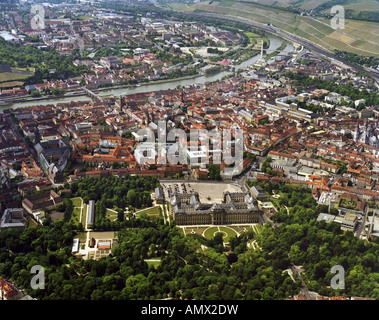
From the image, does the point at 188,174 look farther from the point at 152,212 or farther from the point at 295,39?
the point at 295,39

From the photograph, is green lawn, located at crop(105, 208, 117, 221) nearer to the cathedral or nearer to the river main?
the cathedral

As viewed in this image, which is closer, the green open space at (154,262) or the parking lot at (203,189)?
the green open space at (154,262)

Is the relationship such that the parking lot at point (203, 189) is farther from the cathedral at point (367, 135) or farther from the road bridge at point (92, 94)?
the road bridge at point (92, 94)

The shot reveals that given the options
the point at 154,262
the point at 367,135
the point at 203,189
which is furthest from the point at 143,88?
the point at 154,262

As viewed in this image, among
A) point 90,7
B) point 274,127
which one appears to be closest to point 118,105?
point 274,127

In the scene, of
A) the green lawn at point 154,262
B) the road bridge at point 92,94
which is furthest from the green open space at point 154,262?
the road bridge at point 92,94

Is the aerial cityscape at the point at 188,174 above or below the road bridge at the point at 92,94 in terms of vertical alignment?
above

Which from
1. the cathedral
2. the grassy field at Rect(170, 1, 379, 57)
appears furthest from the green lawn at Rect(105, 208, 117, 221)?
the grassy field at Rect(170, 1, 379, 57)

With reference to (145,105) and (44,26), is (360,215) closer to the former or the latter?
(145,105)
